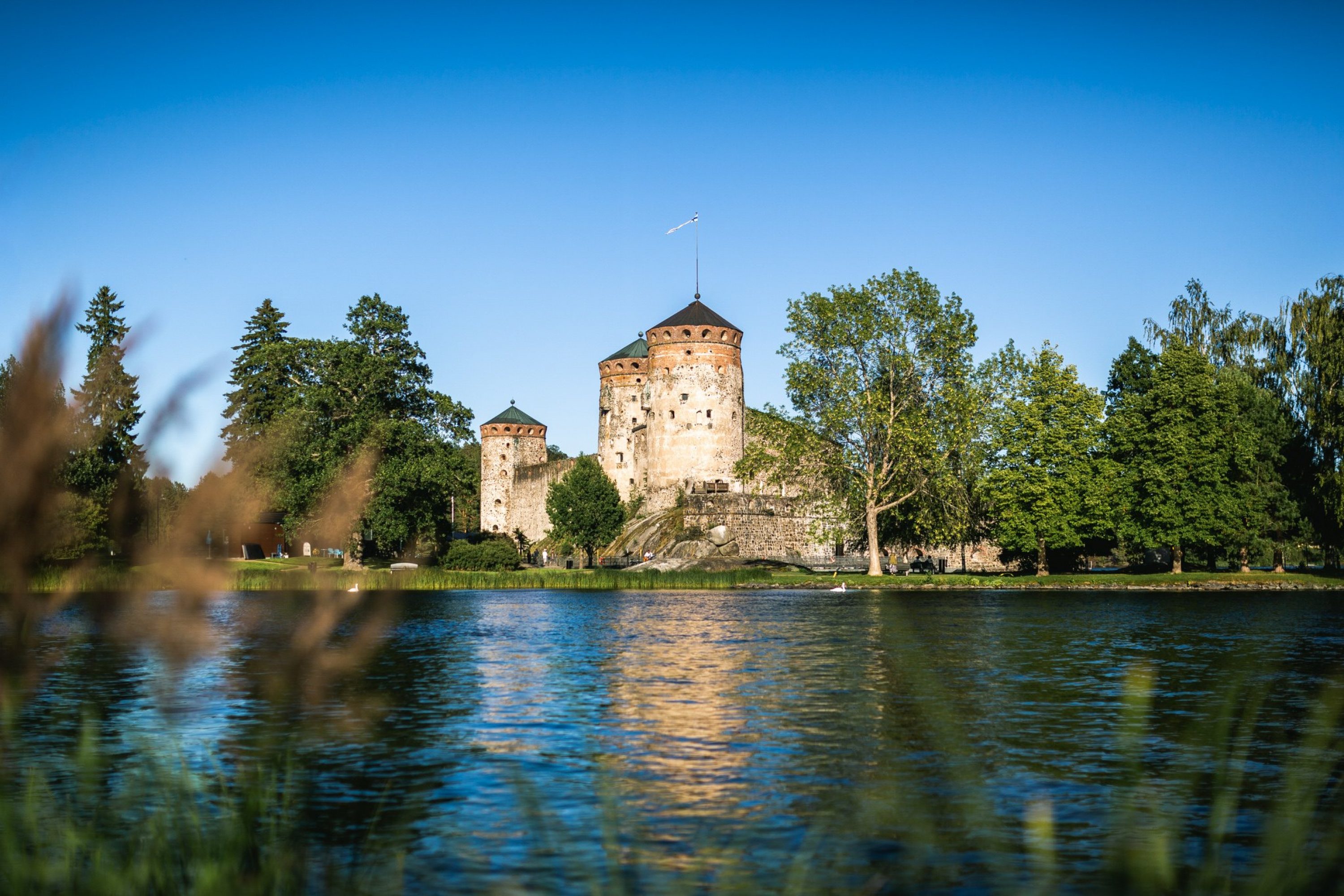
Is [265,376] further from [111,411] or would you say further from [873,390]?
[111,411]

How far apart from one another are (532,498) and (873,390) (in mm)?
37975

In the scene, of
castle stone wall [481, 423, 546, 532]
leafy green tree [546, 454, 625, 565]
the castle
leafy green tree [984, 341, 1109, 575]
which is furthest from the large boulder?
castle stone wall [481, 423, 546, 532]

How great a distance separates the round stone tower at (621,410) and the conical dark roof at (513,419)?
7.62 m

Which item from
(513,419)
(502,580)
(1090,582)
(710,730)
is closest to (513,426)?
(513,419)

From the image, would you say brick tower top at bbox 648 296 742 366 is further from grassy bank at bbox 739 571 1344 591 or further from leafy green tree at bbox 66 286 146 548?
leafy green tree at bbox 66 286 146 548

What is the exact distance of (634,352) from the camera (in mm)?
83375

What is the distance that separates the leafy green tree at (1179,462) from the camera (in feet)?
159

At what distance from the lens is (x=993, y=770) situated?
31.7ft

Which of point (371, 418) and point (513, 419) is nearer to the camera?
point (371, 418)

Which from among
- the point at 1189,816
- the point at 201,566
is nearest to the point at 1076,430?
the point at 1189,816

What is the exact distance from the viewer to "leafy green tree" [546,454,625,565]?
222 ft

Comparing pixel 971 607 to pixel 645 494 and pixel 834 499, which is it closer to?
pixel 834 499

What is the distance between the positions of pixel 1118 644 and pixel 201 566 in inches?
854

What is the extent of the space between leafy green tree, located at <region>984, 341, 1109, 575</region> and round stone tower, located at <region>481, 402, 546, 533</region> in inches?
1732
